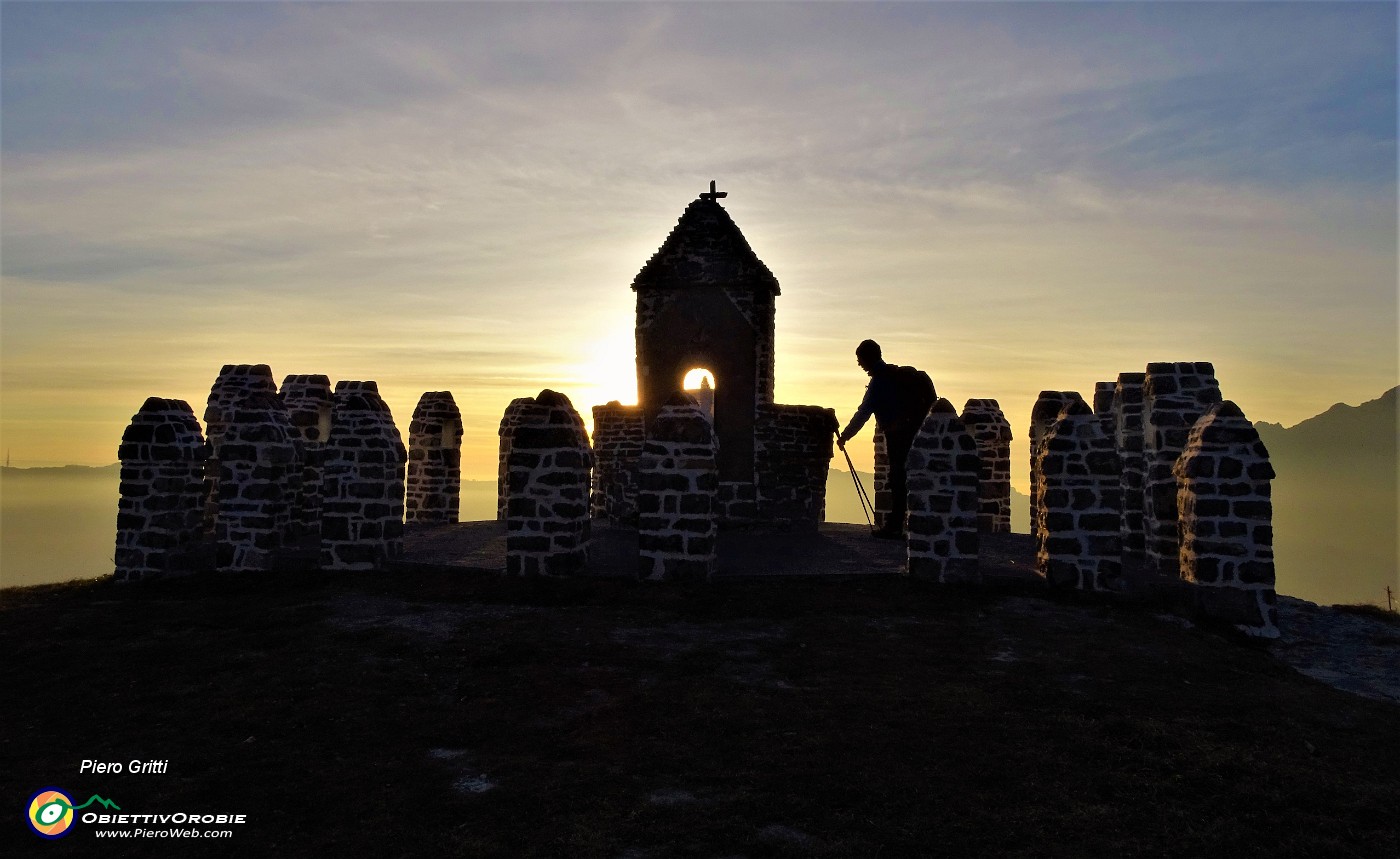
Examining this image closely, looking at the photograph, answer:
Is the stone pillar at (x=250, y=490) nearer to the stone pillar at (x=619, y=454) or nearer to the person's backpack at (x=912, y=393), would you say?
the stone pillar at (x=619, y=454)

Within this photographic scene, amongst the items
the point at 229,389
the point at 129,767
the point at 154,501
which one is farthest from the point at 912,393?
the point at 229,389

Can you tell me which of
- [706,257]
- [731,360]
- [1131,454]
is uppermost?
[706,257]

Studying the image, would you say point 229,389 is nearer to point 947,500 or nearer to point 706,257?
point 706,257

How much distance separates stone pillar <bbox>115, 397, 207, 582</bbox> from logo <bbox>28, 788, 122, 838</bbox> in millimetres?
8062

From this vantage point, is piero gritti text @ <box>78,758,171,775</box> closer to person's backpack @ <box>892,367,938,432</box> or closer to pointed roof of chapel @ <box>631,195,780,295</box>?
person's backpack @ <box>892,367,938,432</box>

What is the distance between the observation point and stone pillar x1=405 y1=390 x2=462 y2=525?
66.6 feet

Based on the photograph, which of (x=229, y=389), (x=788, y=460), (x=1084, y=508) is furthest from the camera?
(x=229, y=389)

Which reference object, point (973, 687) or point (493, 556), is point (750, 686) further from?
point (493, 556)

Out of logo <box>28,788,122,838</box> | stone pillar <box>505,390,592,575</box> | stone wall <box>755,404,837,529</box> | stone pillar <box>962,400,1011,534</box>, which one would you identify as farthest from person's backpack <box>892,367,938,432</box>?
logo <box>28,788,122,838</box>

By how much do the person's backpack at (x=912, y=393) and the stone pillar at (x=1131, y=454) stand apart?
3.01m

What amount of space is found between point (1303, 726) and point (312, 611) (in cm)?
956

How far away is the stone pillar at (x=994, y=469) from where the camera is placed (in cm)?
1980

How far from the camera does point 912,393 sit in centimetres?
1541

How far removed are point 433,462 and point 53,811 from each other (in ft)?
50.7
